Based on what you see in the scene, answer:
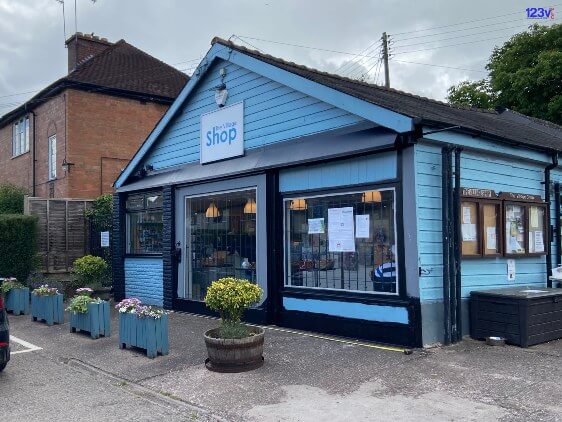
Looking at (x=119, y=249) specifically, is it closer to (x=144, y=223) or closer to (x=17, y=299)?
(x=144, y=223)

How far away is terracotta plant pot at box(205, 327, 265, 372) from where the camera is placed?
6770 millimetres

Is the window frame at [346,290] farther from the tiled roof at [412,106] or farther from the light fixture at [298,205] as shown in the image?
the tiled roof at [412,106]

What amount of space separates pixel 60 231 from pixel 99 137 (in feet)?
16.2

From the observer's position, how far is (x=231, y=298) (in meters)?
6.96

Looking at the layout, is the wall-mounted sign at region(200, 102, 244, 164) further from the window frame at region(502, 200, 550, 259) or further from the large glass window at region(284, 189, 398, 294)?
the window frame at region(502, 200, 550, 259)

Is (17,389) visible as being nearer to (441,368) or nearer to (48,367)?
(48,367)

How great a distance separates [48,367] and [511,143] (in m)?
7.67


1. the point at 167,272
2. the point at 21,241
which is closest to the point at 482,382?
the point at 167,272

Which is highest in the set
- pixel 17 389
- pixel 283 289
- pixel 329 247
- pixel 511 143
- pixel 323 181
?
pixel 511 143

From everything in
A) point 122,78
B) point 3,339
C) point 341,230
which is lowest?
point 3,339

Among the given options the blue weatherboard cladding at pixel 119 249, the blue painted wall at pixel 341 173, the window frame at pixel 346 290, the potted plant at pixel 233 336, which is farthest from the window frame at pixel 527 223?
A: the blue weatherboard cladding at pixel 119 249

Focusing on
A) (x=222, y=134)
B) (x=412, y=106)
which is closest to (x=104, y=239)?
(x=222, y=134)

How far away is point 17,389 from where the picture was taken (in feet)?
21.1

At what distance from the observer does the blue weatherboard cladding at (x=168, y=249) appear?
11.9m
